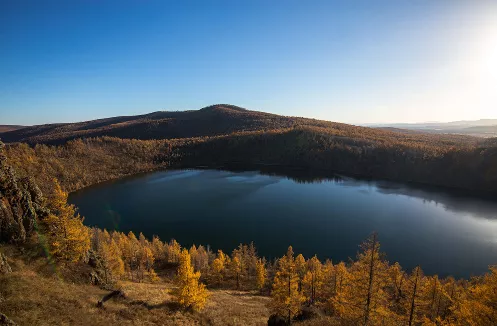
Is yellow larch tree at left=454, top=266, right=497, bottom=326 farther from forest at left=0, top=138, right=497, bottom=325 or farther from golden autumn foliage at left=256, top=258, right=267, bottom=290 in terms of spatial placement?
golden autumn foliage at left=256, top=258, right=267, bottom=290

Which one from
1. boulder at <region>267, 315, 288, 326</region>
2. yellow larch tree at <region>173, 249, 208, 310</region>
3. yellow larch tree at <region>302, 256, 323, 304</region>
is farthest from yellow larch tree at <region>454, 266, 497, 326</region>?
yellow larch tree at <region>302, 256, 323, 304</region>

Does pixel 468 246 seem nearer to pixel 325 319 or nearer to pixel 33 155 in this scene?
Result: pixel 325 319

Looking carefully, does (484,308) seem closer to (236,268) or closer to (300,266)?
(300,266)

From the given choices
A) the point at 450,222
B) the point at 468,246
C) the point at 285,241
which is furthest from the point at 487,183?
the point at 285,241

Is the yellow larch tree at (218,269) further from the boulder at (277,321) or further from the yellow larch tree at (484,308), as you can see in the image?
the yellow larch tree at (484,308)

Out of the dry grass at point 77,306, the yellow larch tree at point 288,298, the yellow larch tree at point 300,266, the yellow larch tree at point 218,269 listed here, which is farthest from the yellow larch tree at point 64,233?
the yellow larch tree at point 300,266

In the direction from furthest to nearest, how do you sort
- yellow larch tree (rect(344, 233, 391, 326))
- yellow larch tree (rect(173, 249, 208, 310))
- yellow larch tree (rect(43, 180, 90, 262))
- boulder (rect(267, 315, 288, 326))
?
yellow larch tree (rect(173, 249, 208, 310)) → boulder (rect(267, 315, 288, 326)) → yellow larch tree (rect(43, 180, 90, 262)) → yellow larch tree (rect(344, 233, 391, 326))
